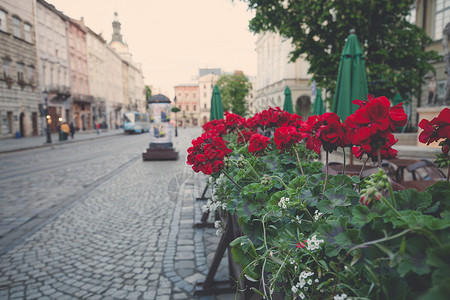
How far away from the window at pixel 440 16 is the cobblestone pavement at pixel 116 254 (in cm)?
1815

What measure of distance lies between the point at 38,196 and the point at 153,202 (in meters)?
2.78

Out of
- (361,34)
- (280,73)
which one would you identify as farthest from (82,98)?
(361,34)

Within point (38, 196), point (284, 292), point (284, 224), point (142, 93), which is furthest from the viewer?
point (142, 93)

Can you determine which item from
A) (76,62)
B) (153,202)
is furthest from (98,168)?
(76,62)

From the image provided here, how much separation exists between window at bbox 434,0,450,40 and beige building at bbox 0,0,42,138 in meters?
30.0

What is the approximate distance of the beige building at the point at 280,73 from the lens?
1210 inches

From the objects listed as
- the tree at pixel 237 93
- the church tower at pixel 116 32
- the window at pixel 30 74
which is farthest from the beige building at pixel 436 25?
the church tower at pixel 116 32

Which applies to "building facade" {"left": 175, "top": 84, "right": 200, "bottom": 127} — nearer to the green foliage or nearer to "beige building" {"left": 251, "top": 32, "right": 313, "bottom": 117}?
"beige building" {"left": 251, "top": 32, "right": 313, "bottom": 117}

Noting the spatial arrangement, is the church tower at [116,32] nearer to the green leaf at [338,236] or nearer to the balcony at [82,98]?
the balcony at [82,98]

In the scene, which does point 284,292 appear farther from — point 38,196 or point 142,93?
point 142,93

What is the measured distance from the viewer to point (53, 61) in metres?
34.3

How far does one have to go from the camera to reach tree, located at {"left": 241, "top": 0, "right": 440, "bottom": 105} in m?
9.74

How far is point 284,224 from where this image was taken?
1301mm

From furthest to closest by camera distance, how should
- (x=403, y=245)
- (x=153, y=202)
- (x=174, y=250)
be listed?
(x=153, y=202) < (x=174, y=250) < (x=403, y=245)
